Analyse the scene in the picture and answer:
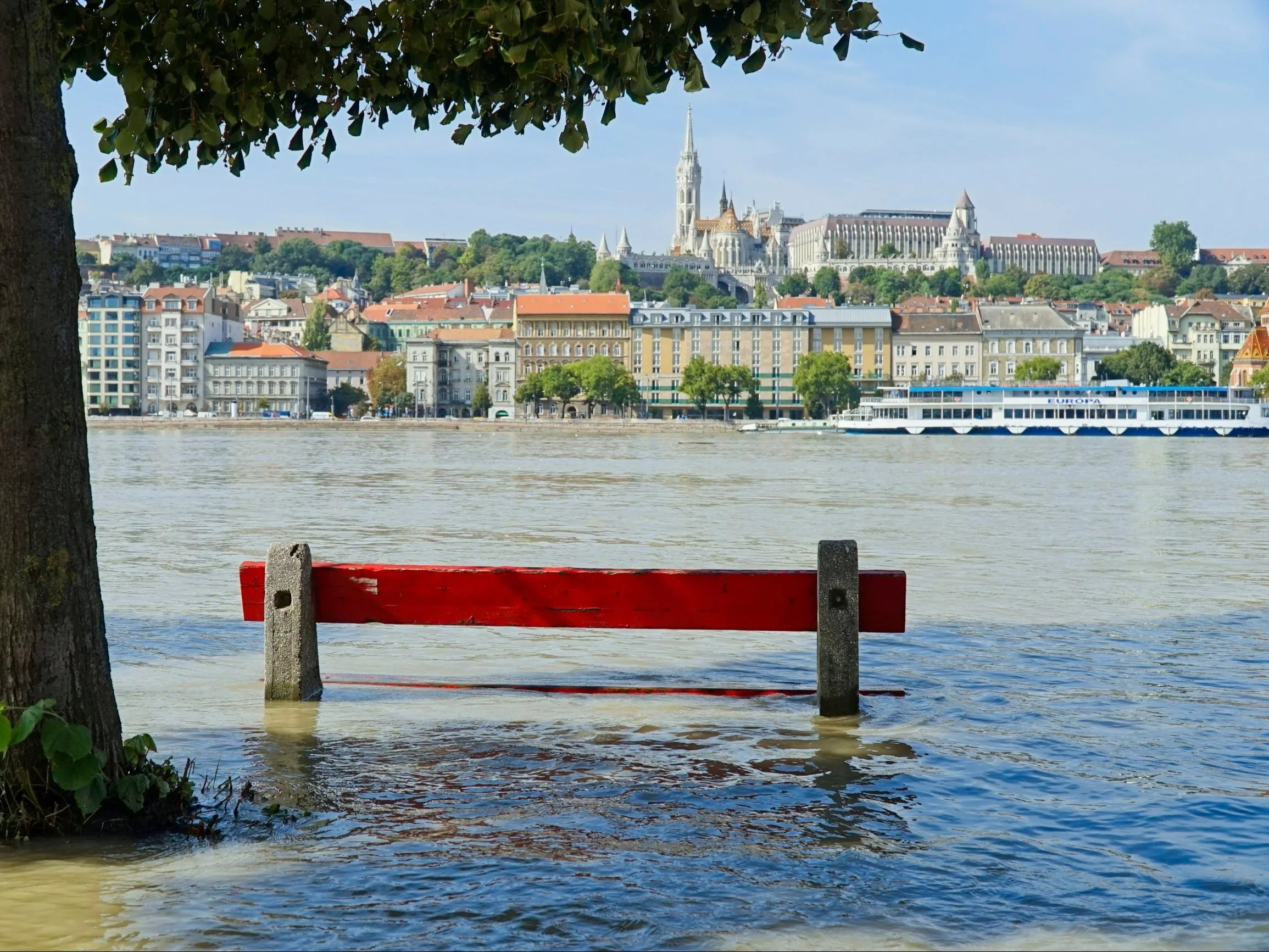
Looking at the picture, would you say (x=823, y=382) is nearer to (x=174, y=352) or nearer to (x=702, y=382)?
(x=702, y=382)

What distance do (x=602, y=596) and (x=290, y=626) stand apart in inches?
53.6

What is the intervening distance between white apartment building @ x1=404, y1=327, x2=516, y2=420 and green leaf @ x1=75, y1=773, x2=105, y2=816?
13979cm

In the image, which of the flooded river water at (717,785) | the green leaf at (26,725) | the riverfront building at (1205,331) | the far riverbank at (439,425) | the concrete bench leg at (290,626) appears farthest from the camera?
the riverfront building at (1205,331)

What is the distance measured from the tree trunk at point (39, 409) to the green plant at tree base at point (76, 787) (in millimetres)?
84

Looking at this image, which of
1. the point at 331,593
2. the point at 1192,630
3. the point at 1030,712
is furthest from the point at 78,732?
the point at 1192,630

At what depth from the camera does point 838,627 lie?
6.32 meters

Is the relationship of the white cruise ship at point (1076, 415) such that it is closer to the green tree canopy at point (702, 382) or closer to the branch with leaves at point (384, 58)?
the green tree canopy at point (702, 382)

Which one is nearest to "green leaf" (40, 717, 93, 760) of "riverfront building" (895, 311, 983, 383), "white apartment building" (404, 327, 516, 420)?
"riverfront building" (895, 311, 983, 383)

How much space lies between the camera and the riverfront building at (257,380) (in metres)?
142

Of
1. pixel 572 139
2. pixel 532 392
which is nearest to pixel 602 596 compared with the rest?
pixel 572 139

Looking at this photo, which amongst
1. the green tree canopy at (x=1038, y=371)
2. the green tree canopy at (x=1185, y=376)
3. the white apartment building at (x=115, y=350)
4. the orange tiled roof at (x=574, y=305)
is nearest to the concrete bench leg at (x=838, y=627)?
the green tree canopy at (x=1185, y=376)

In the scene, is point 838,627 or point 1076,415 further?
point 1076,415

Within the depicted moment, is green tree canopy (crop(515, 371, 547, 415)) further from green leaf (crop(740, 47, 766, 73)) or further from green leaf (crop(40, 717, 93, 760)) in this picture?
green leaf (crop(40, 717, 93, 760))

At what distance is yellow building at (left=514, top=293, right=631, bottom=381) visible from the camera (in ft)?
461
